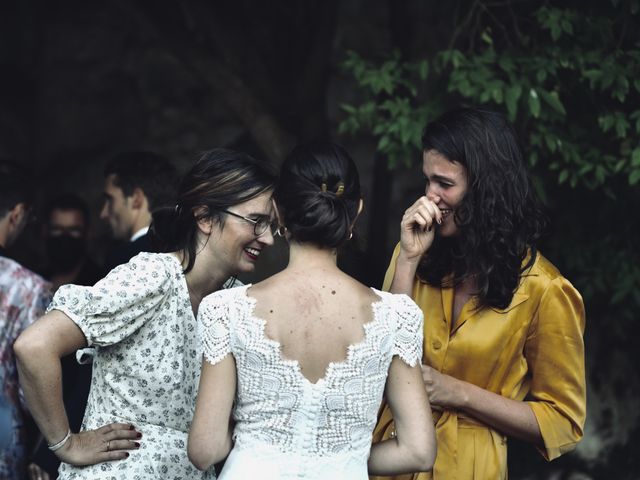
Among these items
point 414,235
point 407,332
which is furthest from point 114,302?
→ point 414,235

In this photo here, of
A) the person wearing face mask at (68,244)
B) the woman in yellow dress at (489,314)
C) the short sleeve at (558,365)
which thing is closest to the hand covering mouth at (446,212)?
the woman in yellow dress at (489,314)

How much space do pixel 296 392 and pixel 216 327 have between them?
0.88 ft

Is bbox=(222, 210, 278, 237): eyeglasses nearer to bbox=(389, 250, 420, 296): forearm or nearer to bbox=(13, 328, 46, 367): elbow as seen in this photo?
bbox=(389, 250, 420, 296): forearm

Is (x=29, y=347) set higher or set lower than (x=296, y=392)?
lower

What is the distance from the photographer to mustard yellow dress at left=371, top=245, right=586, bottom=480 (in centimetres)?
335

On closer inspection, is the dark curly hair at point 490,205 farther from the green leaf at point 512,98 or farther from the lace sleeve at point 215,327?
the green leaf at point 512,98

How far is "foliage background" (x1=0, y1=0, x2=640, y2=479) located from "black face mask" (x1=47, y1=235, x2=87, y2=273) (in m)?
1.18

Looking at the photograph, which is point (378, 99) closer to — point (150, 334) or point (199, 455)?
point (150, 334)

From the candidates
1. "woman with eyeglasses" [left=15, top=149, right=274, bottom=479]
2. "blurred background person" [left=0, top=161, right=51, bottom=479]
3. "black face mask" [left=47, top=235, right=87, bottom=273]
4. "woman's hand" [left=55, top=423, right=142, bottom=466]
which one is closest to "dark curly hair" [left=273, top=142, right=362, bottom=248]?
"woman with eyeglasses" [left=15, top=149, right=274, bottom=479]

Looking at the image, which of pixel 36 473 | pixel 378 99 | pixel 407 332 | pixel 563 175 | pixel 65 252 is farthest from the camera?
pixel 65 252

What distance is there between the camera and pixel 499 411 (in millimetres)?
3328

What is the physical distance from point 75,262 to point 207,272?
2.83m

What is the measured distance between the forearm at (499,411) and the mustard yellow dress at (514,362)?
1.4 inches

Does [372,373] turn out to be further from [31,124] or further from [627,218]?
[31,124]
